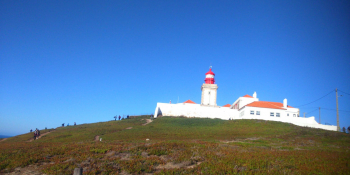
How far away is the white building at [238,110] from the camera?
46956 millimetres

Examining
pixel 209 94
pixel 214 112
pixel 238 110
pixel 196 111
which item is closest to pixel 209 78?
pixel 209 94

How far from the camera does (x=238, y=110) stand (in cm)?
5531

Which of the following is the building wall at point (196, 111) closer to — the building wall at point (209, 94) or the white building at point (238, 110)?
the white building at point (238, 110)

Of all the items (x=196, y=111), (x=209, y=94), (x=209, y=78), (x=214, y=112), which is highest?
(x=209, y=78)

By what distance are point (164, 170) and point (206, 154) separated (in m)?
4.17

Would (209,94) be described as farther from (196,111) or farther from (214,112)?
(196,111)

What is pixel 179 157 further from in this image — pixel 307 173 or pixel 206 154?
pixel 307 173

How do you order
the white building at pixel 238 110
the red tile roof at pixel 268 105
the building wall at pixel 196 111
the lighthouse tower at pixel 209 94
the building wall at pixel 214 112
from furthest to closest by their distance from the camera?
the lighthouse tower at pixel 209 94 < the building wall at pixel 196 111 < the red tile roof at pixel 268 105 < the building wall at pixel 214 112 < the white building at pixel 238 110

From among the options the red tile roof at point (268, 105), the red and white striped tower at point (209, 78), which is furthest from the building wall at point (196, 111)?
the red and white striped tower at point (209, 78)

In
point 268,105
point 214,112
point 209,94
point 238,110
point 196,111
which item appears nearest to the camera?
point 268,105

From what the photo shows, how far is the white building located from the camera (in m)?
47.0

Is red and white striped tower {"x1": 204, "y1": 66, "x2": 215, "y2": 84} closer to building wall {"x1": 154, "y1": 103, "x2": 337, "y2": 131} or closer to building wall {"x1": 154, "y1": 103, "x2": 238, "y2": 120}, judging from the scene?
building wall {"x1": 154, "y1": 103, "x2": 238, "y2": 120}

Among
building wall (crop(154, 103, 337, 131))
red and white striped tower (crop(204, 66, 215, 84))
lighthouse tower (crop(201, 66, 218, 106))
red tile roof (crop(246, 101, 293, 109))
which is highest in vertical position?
red and white striped tower (crop(204, 66, 215, 84))

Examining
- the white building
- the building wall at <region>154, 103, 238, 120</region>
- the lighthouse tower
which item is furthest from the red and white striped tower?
the building wall at <region>154, 103, 238, 120</region>
